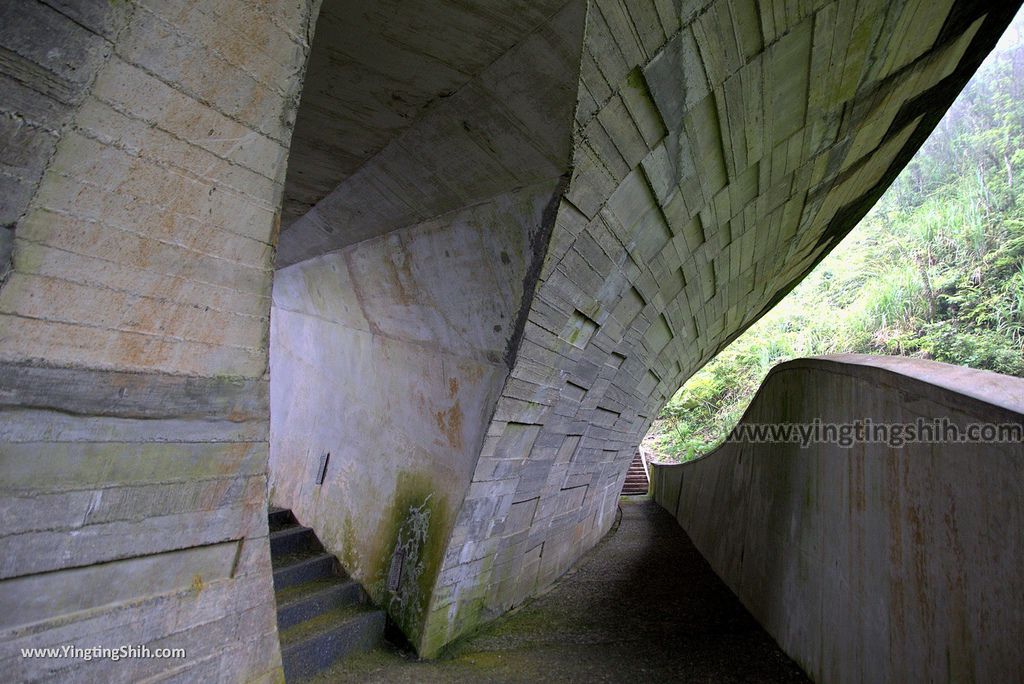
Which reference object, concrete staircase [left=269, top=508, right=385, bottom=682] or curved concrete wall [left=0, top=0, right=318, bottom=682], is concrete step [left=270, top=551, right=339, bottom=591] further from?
curved concrete wall [left=0, top=0, right=318, bottom=682]

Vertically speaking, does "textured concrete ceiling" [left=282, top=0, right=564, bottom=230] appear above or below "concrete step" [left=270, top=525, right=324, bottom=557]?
above

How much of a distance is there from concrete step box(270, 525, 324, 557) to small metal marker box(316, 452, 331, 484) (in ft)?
1.39

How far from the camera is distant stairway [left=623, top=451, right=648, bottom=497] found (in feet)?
52.3

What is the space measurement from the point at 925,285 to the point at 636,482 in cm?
959

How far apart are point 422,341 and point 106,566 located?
8.27 ft

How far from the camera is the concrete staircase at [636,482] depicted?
52.2 ft

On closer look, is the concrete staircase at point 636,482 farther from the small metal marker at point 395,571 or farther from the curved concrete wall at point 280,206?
the small metal marker at point 395,571

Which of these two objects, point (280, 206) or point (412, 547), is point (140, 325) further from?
point (412, 547)

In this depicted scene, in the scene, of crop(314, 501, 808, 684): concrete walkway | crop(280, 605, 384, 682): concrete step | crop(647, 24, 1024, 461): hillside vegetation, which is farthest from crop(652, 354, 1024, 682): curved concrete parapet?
crop(647, 24, 1024, 461): hillside vegetation

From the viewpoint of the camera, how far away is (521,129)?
8.23 feet

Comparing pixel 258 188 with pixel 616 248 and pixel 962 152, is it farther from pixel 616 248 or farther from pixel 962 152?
pixel 962 152

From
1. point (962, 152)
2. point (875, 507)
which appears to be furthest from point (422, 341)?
point (962, 152)

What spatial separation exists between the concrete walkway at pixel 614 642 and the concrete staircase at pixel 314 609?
12cm

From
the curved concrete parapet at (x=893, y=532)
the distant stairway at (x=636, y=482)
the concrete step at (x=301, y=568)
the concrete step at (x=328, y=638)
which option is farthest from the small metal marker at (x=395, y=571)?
the distant stairway at (x=636, y=482)
